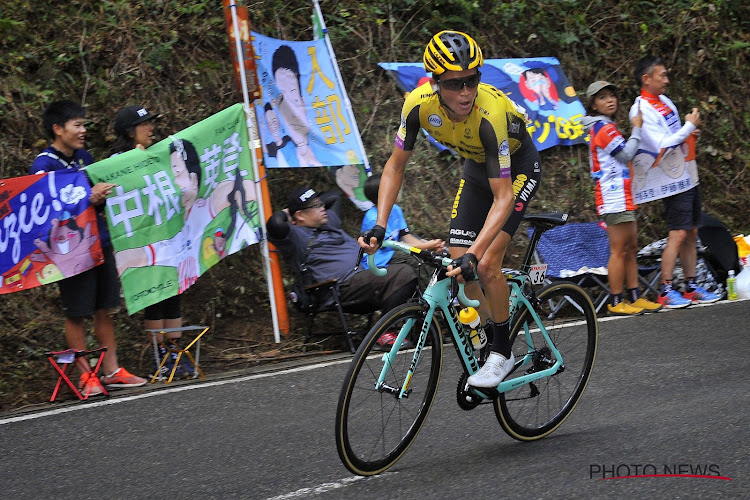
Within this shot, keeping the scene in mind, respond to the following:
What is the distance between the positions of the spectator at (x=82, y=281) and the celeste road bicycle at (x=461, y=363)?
3322 mm

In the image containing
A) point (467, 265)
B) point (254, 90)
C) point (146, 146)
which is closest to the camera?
point (467, 265)

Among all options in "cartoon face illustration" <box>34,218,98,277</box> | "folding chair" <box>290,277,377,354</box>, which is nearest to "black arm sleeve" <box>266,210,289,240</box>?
"folding chair" <box>290,277,377,354</box>

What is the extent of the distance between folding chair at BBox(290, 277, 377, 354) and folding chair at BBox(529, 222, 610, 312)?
2.41 meters

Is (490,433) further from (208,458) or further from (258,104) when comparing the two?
(258,104)

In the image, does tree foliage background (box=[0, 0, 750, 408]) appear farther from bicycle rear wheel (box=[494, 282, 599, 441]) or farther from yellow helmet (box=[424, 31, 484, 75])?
yellow helmet (box=[424, 31, 484, 75])

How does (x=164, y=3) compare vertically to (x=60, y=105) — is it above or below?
above

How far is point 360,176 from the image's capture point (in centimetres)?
1041

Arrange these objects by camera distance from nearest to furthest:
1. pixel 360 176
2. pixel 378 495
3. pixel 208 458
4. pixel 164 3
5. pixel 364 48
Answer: pixel 378 495, pixel 208 458, pixel 360 176, pixel 164 3, pixel 364 48

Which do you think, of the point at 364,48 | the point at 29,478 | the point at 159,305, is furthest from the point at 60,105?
the point at 364,48

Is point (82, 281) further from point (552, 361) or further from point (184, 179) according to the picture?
point (552, 361)

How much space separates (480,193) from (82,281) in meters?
3.58

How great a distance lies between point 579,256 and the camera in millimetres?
10242

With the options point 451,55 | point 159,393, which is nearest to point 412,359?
point 451,55

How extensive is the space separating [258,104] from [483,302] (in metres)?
4.85
